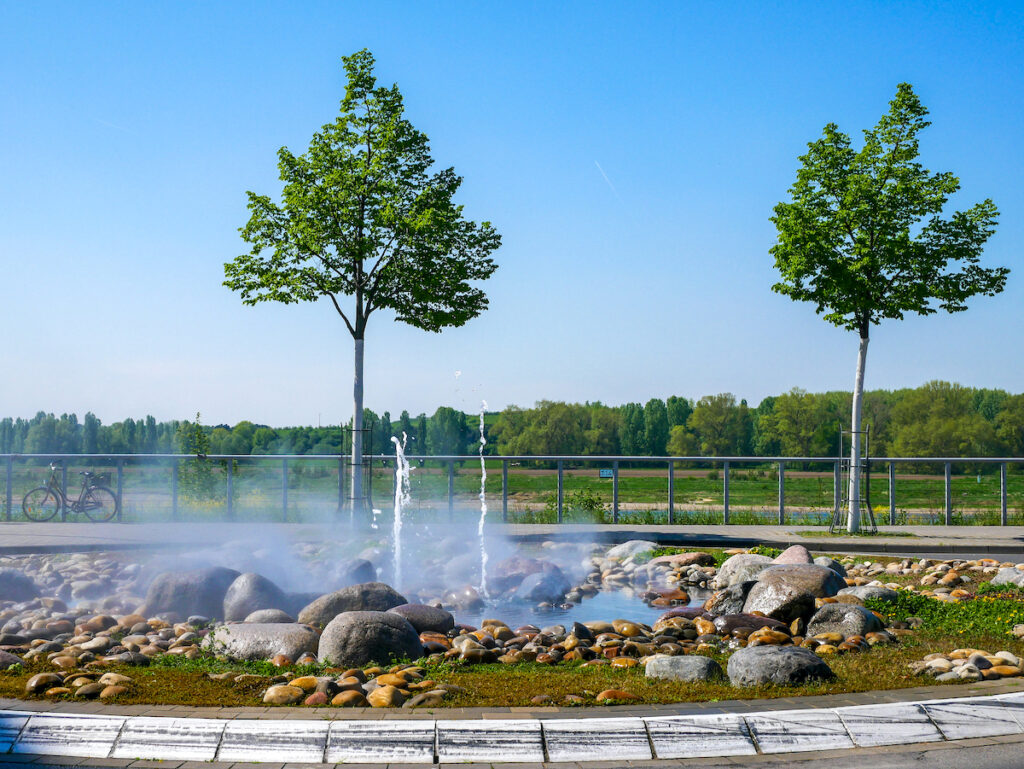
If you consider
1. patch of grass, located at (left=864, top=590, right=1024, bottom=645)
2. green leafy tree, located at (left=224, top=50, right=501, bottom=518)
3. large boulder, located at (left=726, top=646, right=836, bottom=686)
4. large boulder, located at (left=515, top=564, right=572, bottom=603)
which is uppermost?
green leafy tree, located at (left=224, top=50, right=501, bottom=518)

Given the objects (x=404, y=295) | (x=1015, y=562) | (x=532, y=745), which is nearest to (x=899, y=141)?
(x=1015, y=562)

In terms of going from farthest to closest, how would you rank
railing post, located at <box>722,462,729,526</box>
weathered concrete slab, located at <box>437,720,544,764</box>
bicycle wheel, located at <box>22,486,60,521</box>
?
bicycle wheel, located at <box>22,486,60,521</box>, railing post, located at <box>722,462,729,526</box>, weathered concrete slab, located at <box>437,720,544,764</box>

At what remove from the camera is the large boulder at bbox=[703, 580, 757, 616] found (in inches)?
405

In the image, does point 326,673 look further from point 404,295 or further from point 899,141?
point 899,141

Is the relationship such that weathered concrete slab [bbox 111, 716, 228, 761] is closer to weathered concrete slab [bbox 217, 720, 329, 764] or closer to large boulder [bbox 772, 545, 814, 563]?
weathered concrete slab [bbox 217, 720, 329, 764]

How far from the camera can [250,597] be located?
33.6 feet

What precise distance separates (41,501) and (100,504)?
48.6 inches

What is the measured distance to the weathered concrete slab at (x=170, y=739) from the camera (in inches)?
203

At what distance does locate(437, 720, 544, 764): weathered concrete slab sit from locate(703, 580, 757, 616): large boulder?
17.8ft

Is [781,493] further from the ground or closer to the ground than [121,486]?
further from the ground

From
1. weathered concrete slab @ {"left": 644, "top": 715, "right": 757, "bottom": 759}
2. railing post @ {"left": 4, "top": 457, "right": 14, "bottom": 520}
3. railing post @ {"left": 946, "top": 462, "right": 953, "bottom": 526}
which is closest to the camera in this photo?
weathered concrete slab @ {"left": 644, "top": 715, "right": 757, "bottom": 759}

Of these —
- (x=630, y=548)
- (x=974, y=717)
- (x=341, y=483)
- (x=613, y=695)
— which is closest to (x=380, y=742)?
(x=613, y=695)

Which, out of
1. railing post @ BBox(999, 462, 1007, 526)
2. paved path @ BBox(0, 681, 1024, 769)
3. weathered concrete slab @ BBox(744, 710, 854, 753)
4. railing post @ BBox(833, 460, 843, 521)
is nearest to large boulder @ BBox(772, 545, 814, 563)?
railing post @ BBox(833, 460, 843, 521)

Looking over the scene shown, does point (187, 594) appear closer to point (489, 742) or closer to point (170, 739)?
point (170, 739)
